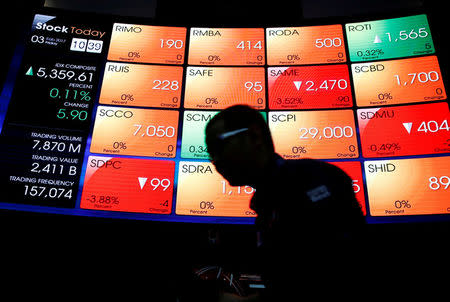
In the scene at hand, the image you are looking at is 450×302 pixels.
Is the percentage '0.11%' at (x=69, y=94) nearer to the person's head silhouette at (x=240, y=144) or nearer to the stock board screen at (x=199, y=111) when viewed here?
the stock board screen at (x=199, y=111)

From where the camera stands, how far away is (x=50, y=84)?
2574 mm

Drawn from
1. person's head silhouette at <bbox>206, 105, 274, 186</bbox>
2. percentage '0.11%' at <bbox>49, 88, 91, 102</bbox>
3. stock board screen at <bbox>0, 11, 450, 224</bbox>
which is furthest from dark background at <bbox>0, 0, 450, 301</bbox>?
person's head silhouette at <bbox>206, 105, 274, 186</bbox>

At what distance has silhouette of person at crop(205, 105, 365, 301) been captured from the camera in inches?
36.6

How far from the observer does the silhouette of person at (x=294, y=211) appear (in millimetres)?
930

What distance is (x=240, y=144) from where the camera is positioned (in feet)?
3.77

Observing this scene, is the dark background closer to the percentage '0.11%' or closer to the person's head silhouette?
the percentage '0.11%'

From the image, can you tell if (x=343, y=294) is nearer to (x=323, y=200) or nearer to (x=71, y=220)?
(x=323, y=200)

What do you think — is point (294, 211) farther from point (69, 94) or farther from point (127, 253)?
point (69, 94)

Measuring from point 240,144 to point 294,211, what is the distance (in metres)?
0.31

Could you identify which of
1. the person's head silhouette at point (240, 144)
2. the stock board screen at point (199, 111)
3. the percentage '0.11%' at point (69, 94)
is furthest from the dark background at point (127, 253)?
the person's head silhouette at point (240, 144)

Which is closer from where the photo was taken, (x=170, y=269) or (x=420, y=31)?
(x=170, y=269)

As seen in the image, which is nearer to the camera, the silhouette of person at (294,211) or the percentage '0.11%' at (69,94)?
the silhouette of person at (294,211)

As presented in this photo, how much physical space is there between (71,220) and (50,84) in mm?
1150

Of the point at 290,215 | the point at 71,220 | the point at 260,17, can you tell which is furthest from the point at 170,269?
the point at 260,17
